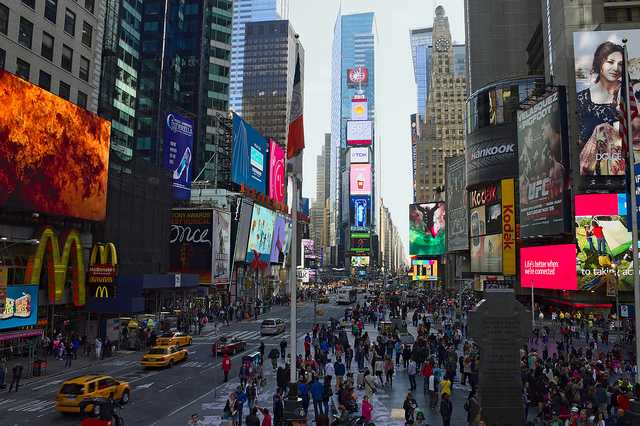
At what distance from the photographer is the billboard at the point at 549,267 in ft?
199

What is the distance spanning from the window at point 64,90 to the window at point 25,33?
4.13 meters

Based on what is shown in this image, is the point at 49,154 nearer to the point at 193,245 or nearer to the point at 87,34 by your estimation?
the point at 87,34

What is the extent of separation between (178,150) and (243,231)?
19.1 meters

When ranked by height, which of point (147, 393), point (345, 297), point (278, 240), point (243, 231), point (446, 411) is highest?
point (243, 231)

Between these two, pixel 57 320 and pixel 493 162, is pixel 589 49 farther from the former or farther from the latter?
pixel 57 320

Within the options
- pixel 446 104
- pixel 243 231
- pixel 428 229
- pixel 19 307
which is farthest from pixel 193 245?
pixel 446 104

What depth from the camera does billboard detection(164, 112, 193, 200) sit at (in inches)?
2527

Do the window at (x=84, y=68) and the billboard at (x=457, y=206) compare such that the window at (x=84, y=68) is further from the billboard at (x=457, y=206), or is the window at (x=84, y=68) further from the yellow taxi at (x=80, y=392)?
the billboard at (x=457, y=206)

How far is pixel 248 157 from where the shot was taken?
84938 millimetres

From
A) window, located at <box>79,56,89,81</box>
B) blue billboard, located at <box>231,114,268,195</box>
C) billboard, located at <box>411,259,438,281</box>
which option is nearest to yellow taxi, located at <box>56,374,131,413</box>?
window, located at <box>79,56,89,81</box>

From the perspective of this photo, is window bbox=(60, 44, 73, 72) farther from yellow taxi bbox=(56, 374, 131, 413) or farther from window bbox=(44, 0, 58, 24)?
yellow taxi bbox=(56, 374, 131, 413)

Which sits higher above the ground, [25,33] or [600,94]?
[600,94]

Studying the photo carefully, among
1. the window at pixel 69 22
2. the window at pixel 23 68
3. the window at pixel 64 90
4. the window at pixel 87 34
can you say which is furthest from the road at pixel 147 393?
the window at pixel 87 34

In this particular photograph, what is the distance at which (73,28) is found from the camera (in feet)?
146
